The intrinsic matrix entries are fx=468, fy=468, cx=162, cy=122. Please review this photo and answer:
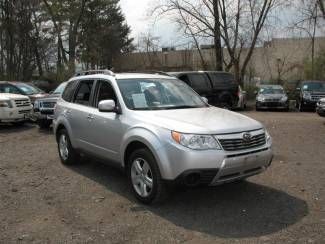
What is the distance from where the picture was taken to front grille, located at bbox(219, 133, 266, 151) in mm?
5855

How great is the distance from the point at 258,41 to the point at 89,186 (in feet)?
88.4

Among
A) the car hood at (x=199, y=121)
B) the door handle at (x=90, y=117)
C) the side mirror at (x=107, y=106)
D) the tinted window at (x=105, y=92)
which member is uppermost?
the tinted window at (x=105, y=92)

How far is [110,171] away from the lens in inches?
334

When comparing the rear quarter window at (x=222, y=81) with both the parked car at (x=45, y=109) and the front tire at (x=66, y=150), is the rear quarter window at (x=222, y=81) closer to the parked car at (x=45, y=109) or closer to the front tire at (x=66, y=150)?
the parked car at (x=45, y=109)

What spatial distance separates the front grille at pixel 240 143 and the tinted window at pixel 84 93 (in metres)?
3.05

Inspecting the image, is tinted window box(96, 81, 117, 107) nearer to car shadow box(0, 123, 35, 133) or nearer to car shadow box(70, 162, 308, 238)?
car shadow box(70, 162, 308, 238)

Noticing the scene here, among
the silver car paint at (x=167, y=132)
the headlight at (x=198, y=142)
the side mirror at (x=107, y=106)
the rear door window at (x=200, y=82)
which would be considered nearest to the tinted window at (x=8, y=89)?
the rear door window at (x=200, y=82)

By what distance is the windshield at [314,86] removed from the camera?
23652 mm

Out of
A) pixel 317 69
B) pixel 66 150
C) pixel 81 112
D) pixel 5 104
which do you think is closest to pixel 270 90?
pixel 317 69

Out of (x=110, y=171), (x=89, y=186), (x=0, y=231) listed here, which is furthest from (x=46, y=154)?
(x=0, y=231)

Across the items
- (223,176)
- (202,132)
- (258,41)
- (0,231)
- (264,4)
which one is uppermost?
(264,4)

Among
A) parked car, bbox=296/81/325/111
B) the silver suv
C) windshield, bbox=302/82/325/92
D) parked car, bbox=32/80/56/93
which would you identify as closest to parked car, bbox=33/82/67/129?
the silver suv

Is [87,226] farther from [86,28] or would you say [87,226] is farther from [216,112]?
[86,28]

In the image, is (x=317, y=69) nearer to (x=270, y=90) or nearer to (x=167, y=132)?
(x=270, y=90)
